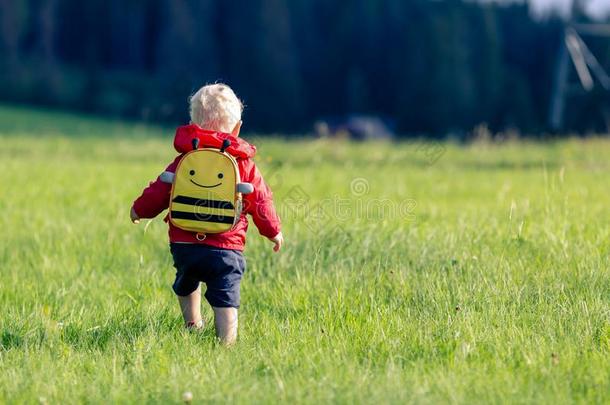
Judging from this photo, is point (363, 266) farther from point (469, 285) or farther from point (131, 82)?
point (131, 82)

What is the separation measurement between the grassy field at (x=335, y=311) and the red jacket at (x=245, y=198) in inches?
18.5

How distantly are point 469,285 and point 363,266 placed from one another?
0.79 meters

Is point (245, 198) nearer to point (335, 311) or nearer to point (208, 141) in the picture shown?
point (208, 141)

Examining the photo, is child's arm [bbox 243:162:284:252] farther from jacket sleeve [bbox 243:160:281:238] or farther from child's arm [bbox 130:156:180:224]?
child's arm [bbox 130:156:180:224]

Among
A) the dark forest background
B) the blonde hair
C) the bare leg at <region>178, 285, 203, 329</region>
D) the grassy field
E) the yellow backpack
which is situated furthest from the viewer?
the dark forest background

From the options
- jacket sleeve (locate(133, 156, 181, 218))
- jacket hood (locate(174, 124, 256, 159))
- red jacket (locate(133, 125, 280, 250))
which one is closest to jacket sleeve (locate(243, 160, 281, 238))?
red jacket (locate(133, 125, 280, 250))

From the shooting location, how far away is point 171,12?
58.9m

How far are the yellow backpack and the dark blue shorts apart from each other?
5.1 inches

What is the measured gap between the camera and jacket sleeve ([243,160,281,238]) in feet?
13.7

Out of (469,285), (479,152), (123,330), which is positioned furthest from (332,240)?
(479,152)

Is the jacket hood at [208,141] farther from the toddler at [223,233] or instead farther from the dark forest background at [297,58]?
the dark forest background at [297,58]

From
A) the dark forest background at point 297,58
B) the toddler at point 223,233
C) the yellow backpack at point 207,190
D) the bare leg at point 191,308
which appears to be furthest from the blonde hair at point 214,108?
the dark forest background at point 297,58

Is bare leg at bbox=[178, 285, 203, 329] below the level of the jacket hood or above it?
below

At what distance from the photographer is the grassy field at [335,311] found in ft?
11.2
